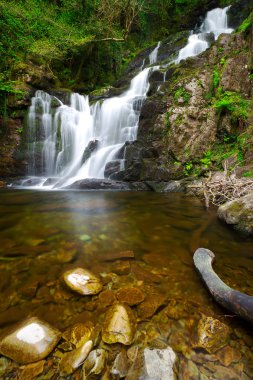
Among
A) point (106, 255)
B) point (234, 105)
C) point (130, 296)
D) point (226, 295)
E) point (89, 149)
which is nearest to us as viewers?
point (226, 295)

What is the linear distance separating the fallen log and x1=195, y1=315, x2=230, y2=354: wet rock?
0.16 meters

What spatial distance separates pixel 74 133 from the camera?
13492 mm

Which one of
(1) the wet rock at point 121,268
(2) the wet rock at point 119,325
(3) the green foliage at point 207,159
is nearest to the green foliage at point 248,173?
(3) the green foliage at point 207,159

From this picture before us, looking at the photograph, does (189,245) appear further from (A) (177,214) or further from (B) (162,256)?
(A) (177,214)

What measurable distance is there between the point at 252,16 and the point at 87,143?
32.7 ft

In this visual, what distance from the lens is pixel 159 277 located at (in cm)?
245

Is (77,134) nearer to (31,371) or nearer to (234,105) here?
(234,105)

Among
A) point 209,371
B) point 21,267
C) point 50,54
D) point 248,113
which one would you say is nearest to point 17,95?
point 50,54

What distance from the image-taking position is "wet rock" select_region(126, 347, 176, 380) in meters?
1.31

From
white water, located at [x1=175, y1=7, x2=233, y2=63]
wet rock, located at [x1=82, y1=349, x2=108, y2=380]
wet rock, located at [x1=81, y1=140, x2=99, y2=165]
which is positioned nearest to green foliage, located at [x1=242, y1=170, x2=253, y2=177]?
wet rock, located at [x1=82, y1=349, x2=108, y2=380]

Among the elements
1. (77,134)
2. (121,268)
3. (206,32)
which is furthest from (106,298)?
(206,32)

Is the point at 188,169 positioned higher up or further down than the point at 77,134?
further down

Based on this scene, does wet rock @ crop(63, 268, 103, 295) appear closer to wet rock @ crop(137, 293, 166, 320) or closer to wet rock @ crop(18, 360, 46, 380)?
wet rock @ crop(137, 293, 166, 320)

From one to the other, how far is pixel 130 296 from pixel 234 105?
30.0 feet
